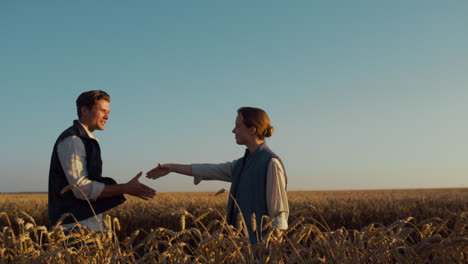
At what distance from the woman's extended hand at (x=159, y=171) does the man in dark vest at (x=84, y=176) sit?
0.56 m

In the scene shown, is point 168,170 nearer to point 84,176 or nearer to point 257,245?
point 84,176

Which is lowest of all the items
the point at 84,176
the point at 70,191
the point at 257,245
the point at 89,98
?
the point at 257,245

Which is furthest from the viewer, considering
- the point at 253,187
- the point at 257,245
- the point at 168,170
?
the point at 168,170

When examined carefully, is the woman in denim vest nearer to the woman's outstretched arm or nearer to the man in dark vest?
the woman's outstretched arm

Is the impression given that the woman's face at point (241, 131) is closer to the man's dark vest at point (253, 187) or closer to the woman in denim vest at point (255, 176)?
the woman in denim vest at point (255, 176)

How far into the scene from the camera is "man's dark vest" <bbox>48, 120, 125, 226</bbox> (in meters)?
3.18

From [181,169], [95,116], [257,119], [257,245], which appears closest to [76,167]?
[95,116]

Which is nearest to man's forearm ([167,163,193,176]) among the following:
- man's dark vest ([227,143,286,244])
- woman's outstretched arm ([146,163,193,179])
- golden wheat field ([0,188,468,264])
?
woman's outstretched arm ([146,163,193,179])

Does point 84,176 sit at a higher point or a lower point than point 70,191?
higher

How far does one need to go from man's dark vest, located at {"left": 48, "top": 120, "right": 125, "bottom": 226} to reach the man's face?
0.08m

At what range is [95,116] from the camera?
3.39 meters

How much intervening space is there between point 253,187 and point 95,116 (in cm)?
132

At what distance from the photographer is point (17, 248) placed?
7.61ft

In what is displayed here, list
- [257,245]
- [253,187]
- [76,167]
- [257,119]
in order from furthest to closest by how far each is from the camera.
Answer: [257,119] < [253,187] < [76,167] < [257,245]
